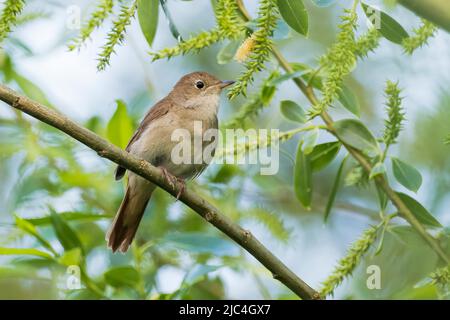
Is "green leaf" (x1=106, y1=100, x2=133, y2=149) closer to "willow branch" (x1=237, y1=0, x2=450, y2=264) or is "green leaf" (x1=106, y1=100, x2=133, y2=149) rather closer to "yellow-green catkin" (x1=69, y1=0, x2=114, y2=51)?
"willow branch" (x1=237, y1=0, x2=450, y2=264)

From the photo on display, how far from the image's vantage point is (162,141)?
4.80 m

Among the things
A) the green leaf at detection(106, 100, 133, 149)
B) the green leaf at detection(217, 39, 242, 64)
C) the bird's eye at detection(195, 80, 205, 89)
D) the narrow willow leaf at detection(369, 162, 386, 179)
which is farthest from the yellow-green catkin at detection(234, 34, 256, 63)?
the bird's eye at detection(195, 80, 205, 89)

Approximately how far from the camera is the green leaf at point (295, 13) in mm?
2641

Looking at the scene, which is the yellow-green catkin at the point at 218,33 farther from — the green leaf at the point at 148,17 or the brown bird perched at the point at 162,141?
the brown bird perched at the point at 162,141

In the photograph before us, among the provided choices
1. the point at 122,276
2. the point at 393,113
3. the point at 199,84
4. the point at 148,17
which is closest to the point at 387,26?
the point at 393,113

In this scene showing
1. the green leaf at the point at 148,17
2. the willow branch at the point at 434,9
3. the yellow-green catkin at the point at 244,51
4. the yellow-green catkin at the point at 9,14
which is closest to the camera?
the willow branch at the point at 434,9

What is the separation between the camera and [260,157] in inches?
155

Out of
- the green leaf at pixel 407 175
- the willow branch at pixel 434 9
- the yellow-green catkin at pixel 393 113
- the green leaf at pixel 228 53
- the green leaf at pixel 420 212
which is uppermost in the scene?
the green leaf at pixel 228 53

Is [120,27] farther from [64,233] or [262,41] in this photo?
[64,233]

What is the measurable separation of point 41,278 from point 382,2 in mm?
2285

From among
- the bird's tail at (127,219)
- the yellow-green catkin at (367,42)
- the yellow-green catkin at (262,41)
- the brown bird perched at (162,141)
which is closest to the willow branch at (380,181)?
the yellow-green catkin at (367,42)

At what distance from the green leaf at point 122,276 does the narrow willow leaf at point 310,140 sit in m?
1.16
